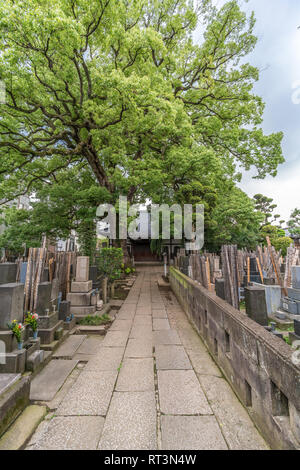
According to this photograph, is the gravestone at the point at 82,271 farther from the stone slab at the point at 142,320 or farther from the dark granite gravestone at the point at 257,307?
the dark granite gravestone at the point at 257,307

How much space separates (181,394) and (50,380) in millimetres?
1691

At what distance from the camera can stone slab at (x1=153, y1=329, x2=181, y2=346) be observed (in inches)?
145

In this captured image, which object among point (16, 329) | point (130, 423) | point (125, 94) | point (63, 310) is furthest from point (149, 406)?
point (125, 94)

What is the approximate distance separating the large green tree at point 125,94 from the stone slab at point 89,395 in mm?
7775

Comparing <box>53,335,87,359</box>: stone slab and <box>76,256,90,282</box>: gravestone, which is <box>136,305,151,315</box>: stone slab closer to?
<box>76,256,90,282</box>: gravestone

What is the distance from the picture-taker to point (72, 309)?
5.07 metres

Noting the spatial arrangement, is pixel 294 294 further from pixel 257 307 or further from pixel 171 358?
pixel 171 358

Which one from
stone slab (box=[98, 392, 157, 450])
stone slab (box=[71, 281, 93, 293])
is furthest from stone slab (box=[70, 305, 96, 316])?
stone slab (box=[98, 392, 157, 450])

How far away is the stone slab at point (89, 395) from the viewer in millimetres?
1992

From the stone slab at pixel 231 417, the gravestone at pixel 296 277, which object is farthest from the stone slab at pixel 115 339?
the gravestone at pixel 296 277

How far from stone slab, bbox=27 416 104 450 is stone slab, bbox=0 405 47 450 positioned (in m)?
0.07
